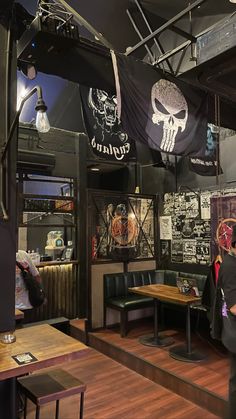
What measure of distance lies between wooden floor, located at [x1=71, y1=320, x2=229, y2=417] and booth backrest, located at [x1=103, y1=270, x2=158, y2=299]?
0.61 meters

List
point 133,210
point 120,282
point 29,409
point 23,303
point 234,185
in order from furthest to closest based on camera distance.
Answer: point 133,210
point 120,282
point 234,185
point 23,303
point 29,409

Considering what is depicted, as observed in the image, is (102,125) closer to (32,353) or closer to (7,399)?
(32,353)

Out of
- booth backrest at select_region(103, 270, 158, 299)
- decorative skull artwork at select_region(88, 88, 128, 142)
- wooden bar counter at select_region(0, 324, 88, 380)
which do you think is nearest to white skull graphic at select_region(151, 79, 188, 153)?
decorative skull artwork at select_region(88, 88, 128, 142)

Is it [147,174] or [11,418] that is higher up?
[147,174]

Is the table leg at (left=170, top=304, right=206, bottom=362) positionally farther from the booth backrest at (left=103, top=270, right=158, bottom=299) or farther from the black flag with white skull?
the black flag with white skull

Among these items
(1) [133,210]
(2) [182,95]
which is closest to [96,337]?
(1) [133,210]

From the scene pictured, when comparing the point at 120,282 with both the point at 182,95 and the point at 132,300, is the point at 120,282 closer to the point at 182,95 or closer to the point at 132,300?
the point at 132,300

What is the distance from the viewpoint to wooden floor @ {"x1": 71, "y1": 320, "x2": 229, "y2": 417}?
3.25 m

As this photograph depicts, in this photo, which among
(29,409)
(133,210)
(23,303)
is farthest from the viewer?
(133,210)

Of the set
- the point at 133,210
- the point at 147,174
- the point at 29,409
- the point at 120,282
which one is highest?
the point at 147,174

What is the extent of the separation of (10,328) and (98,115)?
2460 millimetres

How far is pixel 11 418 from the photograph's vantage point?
2240 millimetres

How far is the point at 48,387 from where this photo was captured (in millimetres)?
2338

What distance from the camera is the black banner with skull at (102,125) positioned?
3.63 meters
